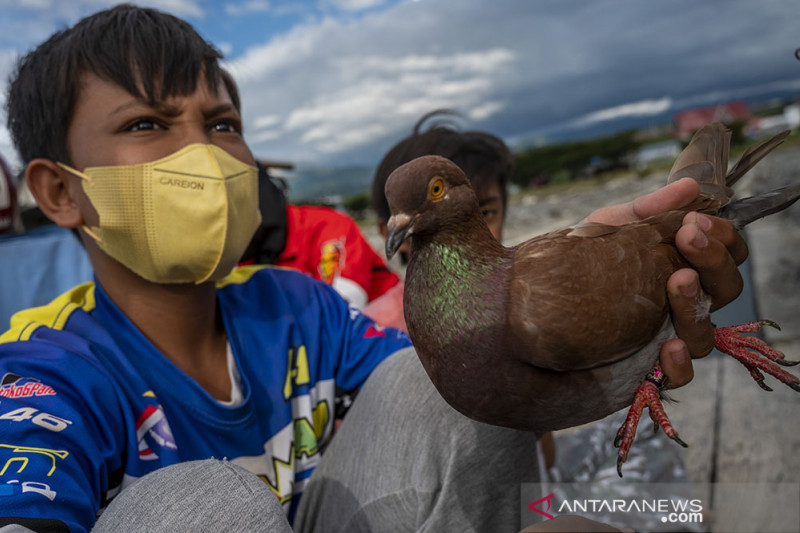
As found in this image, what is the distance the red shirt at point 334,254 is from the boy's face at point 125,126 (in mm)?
1893

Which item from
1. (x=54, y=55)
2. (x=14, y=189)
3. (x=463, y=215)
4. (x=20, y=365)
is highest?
(x=54, y=55)

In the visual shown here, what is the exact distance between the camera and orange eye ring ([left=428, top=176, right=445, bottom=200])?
120 cm

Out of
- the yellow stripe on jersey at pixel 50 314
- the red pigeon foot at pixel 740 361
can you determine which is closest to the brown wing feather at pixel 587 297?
the red pigeon foot at pixel 740 361

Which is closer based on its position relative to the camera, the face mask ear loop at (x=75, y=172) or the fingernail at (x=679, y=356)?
the fingernail at (x=679, y=356)

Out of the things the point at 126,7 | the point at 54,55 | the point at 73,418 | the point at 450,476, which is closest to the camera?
the point at 73,418

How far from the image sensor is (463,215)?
126cm

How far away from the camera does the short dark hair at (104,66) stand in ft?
6.32

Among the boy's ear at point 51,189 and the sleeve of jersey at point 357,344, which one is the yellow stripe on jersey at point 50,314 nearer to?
the boy's ear at point 51,189

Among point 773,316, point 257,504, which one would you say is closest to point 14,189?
point 257,504

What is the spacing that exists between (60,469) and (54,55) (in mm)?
1531

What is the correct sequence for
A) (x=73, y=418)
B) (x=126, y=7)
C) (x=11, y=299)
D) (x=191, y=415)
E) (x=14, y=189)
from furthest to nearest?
(x=14, y=189), (x=11, y=299), (x=126, y=7), (x=191, y=415), (x=73, y=418)

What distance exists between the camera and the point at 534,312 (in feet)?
3.75

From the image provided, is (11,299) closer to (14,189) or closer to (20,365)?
(14,189)

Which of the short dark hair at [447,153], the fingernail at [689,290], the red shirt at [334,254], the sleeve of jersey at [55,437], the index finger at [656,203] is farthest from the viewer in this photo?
the red shirt at [334,254]
